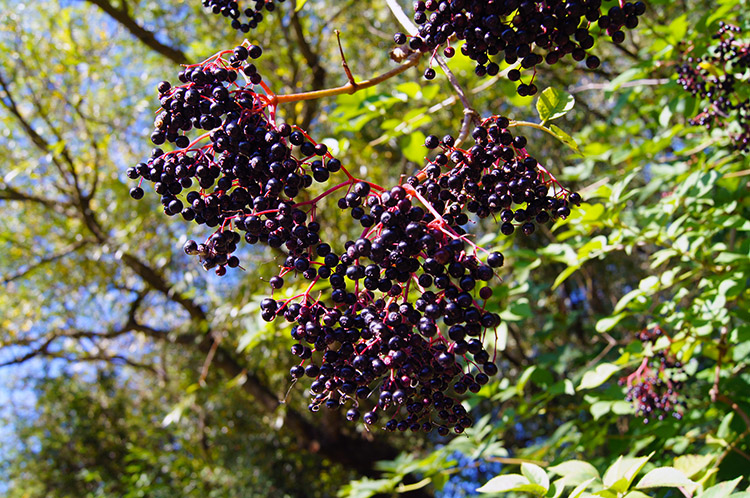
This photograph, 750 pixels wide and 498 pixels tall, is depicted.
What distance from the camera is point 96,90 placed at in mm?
6945

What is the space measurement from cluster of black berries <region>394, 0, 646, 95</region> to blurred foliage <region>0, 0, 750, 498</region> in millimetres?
812

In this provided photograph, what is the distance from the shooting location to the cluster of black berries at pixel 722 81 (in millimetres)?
2107

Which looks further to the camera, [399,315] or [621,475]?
[621,475]

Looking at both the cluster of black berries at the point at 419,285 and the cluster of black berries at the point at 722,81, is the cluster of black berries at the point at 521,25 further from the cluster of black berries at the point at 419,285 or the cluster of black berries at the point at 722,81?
the cluster of black berries at the point at 722,81

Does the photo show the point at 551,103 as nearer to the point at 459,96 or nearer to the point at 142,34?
the point at 459,96

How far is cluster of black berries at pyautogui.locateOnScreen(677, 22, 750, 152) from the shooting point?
211cm

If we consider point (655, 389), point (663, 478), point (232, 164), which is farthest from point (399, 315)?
point (655, 389)

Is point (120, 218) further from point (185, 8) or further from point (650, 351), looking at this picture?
point (650, 351)

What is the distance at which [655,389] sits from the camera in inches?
93.0

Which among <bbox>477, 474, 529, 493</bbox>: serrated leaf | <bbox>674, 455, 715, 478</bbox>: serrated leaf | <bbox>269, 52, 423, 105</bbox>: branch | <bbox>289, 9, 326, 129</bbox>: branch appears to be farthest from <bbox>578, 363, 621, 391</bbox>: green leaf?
<bbox>289, 9, 326, 129</bbox>: branch

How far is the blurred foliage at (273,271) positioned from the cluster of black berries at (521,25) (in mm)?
812

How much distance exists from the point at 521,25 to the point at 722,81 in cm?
155

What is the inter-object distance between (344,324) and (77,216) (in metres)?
6.27

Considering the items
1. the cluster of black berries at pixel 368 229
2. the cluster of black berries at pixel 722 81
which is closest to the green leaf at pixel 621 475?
the cluster of black berries at pixel 368 229
